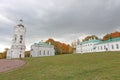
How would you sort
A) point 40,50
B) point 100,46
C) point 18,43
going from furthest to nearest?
point 40,50, point 100,46, point 18,43

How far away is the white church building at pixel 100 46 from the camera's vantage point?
6806 centimetres

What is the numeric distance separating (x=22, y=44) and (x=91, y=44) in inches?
1416

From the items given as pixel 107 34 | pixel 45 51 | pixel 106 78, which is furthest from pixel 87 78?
pixel 107 34

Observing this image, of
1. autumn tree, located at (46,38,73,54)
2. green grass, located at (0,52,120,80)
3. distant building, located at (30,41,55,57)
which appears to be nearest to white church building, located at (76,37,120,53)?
autumn tree, located at (46,38,73,54)

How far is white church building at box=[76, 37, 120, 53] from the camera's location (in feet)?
223

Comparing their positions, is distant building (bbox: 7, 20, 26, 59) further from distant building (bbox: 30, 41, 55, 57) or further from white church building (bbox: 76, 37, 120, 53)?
white church building (bbox: 76, 37, 120, 53)

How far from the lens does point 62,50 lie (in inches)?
4055

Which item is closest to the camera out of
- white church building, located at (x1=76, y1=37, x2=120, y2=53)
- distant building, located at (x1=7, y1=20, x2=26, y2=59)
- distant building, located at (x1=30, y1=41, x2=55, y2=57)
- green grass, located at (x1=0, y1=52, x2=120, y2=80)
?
green grass, located at (x1=0, y1=52, x2=120, y2=80)

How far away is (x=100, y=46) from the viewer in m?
78.7

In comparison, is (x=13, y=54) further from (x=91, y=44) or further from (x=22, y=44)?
(x=91, y=44)

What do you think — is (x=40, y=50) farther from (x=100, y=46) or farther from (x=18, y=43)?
(x=100, y=46)

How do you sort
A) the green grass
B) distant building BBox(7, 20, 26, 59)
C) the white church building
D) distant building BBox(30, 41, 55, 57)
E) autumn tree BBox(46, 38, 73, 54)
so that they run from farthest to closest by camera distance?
autumn tree BBox(46, 38, 73, 54), distant building BBox(30, 41, 55, 57), distant building BBox(7, 20, 26, 59), the white church building, the green grass

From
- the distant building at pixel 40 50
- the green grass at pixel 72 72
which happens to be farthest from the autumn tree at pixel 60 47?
the green grass at pixel 72 72

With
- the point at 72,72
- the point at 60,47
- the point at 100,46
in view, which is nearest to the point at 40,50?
the point at 60,47
